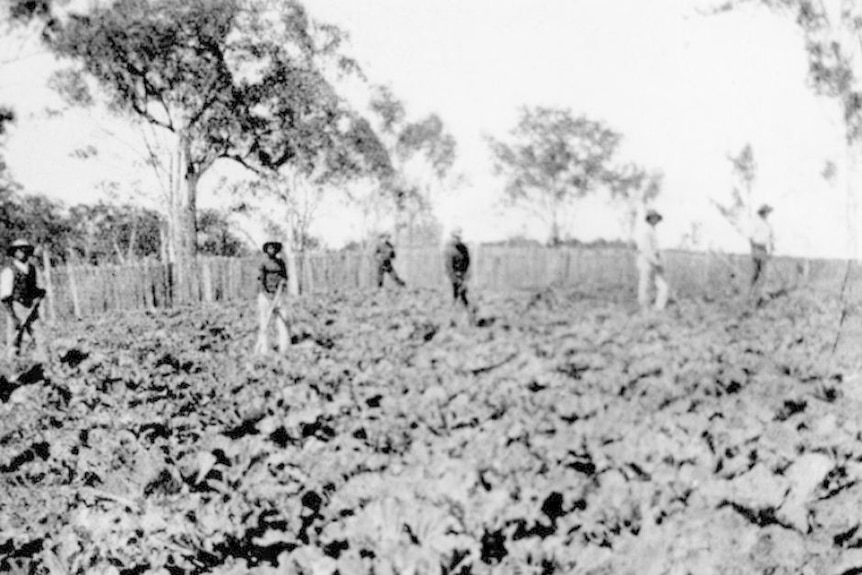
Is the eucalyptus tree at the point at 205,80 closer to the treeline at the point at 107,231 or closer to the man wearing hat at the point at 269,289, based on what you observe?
the man wearing hat at the point at 269,289

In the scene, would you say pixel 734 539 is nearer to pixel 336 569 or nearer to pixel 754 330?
pixel 336 569

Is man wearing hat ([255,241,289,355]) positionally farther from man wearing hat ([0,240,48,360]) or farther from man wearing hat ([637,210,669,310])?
man wearing hat ([637,210,669,310])

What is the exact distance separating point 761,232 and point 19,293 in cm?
864

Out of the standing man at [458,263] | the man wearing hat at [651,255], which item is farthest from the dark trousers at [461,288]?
the man wearing hat at [651,255]

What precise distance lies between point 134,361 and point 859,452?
6.14 m

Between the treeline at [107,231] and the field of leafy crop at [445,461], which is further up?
the treeline at [107,231]

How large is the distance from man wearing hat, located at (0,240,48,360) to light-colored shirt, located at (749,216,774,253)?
8336 mm

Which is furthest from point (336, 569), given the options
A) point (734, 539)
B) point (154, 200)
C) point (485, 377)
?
point (154, 200)

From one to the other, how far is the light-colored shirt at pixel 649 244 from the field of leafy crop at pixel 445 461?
2112mm

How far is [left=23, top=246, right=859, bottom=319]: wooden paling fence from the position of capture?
48.5ft

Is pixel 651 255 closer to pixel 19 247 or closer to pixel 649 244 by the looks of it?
pixel 649 244

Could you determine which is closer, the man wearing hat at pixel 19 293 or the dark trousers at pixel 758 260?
the man wearing hat at pixel 19 293

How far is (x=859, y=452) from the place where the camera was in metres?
4.04

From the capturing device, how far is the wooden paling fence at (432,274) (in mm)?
14797
